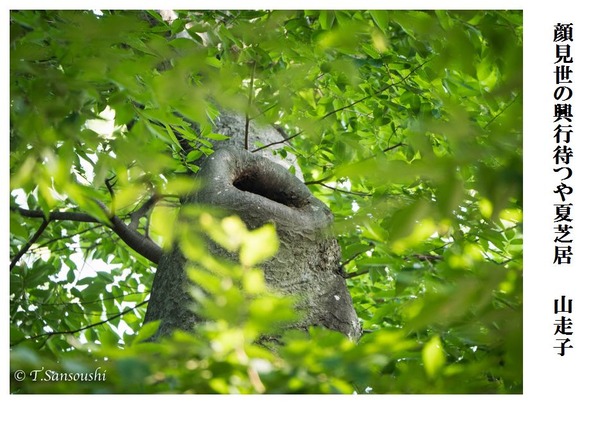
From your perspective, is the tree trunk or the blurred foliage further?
the tree trunk

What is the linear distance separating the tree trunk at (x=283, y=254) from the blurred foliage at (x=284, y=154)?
0.38 ft

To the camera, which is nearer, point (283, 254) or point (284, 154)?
point (283, 254)

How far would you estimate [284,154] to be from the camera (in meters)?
2.41

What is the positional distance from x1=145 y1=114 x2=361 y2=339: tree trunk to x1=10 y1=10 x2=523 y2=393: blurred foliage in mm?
115

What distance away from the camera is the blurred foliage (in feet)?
3.05

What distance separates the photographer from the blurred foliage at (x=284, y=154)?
930 millimetres

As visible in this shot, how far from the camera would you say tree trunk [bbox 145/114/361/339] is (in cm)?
176

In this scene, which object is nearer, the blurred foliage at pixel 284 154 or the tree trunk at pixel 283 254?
the blurred foliage at pixel 284 154

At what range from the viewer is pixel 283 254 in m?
1.81

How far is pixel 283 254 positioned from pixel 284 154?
2.30 feet

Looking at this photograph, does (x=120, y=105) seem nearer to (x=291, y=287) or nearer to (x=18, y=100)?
(x=18, y=100)

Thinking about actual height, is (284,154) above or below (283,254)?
above

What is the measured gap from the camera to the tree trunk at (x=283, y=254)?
176 cm
